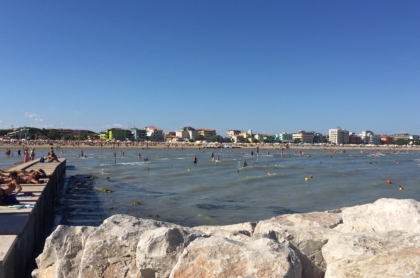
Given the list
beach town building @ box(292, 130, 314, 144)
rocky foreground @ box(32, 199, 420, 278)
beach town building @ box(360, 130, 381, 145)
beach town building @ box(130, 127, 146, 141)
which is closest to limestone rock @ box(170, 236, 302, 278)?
rocky foreground @ box(32, 199, 420, 278)

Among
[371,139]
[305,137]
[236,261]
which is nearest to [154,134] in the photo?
[305,137]

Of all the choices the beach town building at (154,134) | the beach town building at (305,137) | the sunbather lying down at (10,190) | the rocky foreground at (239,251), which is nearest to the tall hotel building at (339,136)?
the beach town building at (305,137)

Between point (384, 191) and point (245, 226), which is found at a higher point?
point (245, 226)

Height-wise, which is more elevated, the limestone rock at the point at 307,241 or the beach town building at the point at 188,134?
the beach town building at the point at 188,134

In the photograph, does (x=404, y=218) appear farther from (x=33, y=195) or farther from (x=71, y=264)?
(x=33, y=195)

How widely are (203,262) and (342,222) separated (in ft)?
13.9

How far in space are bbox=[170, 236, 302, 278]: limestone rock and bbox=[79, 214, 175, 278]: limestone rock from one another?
93 centimetres

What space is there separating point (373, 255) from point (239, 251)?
1.37 m

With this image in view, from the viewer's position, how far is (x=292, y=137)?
184 meters

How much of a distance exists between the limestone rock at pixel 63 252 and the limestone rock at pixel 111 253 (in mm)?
390

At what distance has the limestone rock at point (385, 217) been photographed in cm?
510

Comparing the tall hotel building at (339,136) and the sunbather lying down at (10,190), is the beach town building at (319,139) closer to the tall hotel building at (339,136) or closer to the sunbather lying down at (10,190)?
the tall hotel building at (339,136)

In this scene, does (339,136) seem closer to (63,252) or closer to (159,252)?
(63,252)

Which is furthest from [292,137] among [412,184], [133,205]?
[133,205]
